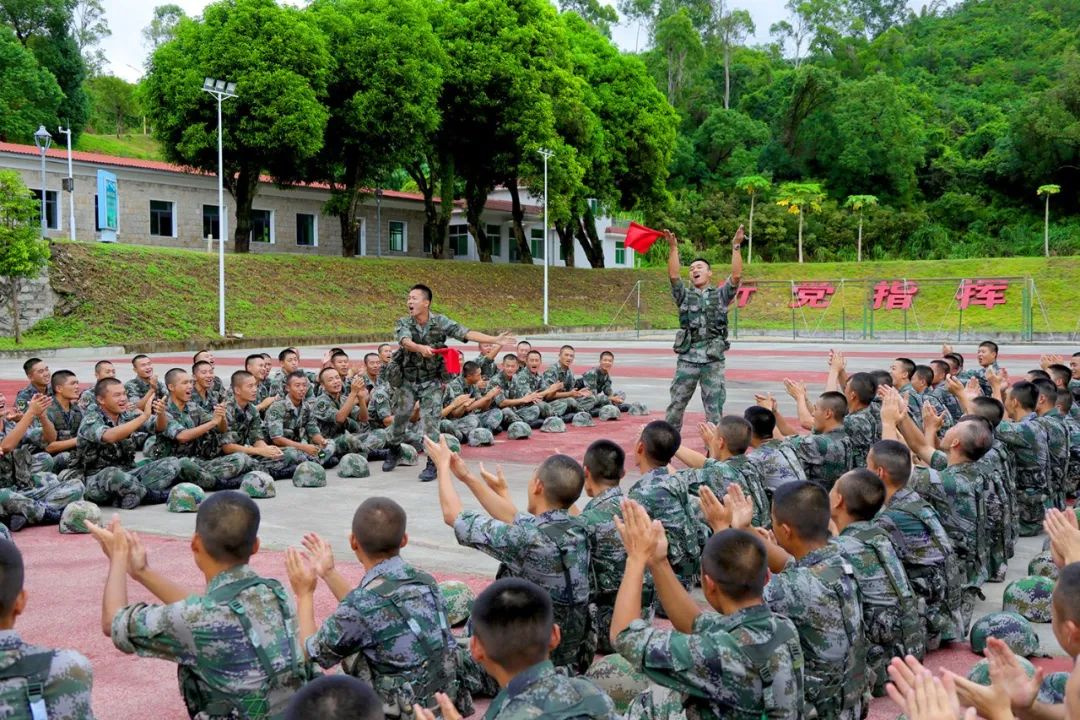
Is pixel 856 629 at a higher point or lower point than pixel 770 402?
lower

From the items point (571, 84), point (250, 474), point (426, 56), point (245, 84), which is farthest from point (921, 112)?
point (250, 474)

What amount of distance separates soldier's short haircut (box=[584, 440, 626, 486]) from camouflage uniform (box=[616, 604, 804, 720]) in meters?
1.64

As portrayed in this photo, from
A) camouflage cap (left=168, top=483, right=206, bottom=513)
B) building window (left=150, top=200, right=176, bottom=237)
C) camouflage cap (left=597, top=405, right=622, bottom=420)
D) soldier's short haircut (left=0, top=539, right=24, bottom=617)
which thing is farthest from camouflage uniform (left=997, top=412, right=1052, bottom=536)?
building window (left=150, top=200, right=176, bottom=237)

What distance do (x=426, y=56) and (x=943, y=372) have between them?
32.6 meters

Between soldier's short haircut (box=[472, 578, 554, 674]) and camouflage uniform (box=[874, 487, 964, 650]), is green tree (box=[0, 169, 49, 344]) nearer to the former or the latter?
camouflage uniform (box=[874, 487, 964, 650])

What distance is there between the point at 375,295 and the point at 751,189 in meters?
28.1

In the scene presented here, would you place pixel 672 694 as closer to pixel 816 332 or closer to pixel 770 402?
pixel 770 402

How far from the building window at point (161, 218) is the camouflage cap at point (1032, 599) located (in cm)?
3864

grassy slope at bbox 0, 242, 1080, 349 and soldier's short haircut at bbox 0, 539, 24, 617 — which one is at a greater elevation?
grassy slope at bbox 0, 242, 1080, 349

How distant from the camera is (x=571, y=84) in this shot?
1698 inches

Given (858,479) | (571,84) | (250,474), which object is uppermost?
(571,84)

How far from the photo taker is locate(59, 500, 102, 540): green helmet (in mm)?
7801

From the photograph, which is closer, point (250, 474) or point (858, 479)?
point (858, 479)

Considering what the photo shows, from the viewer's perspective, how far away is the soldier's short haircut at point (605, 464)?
497 centimetres
